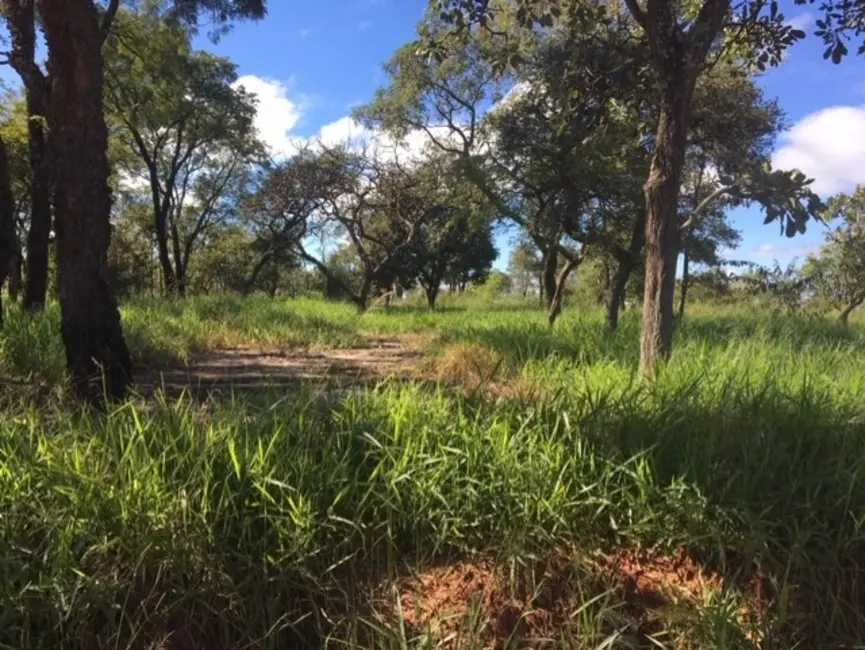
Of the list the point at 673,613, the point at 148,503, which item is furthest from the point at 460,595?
the point at 148,503

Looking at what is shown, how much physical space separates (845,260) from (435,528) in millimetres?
16723

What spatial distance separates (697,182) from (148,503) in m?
12.5

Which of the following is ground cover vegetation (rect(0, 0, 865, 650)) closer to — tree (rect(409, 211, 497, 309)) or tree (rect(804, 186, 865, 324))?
tree (rect(804, 186, 865, 324))

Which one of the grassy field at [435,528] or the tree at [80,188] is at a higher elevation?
the tree at [80,188]

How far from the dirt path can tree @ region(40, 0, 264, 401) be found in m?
0.50

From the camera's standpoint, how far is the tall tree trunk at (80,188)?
13.2ft

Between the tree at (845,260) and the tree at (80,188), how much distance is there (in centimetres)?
1590

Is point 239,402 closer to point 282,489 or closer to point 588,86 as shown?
point 282,489

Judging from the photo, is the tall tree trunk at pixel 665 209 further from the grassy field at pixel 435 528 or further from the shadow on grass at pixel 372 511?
the shadow on grass at pixel 372 511

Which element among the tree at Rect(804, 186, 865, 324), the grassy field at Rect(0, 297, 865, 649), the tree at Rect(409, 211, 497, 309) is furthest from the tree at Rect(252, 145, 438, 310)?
the grassy field at Rect(0, 297, 865, 649)

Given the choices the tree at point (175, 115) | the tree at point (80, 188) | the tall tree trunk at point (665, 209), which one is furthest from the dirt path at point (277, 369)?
the tree at point (175, 115)

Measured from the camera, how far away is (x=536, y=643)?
2180mm

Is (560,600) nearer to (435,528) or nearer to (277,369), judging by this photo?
(435,528)

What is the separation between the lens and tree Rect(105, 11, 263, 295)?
11281mm
